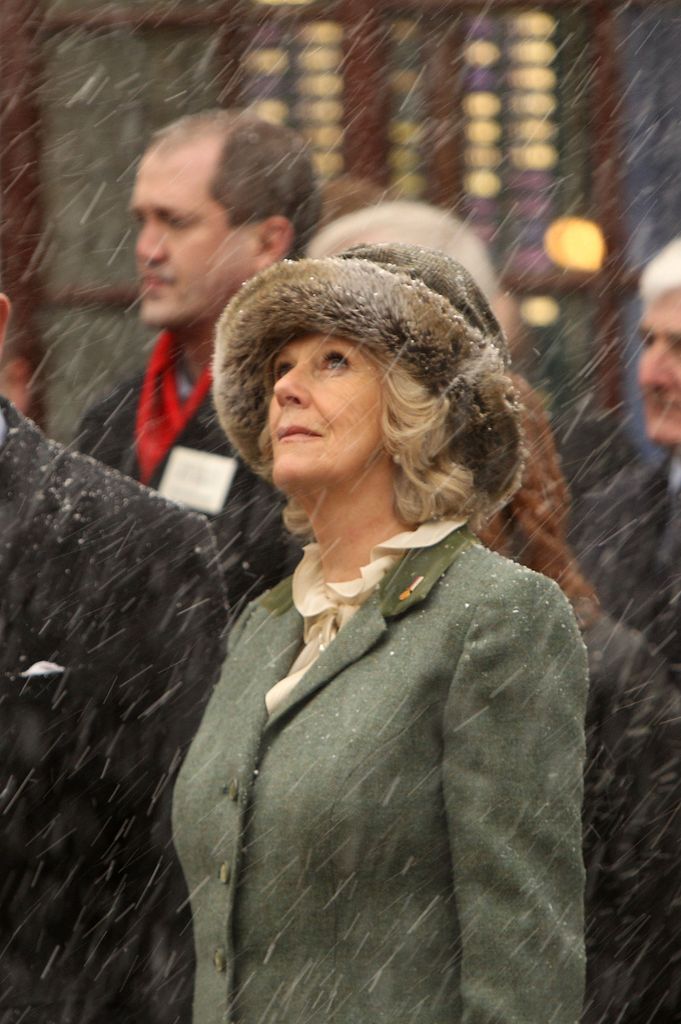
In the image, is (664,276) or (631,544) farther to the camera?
(664,276)

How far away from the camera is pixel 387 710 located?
8.73ft

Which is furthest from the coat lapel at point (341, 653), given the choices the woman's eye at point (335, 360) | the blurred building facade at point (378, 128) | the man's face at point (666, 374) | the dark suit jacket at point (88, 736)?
the blurred building facade at point (378, 128)

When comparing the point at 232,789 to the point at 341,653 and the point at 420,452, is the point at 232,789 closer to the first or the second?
the point at 341,653

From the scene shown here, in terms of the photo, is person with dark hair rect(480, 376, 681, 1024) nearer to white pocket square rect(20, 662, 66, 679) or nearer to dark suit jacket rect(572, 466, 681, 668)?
dark suit jacket rect(572, 466, 681, 668)

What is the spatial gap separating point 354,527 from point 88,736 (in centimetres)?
83

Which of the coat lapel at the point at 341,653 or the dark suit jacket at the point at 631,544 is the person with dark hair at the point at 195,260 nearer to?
the dark suit jacket at the point at 631,544

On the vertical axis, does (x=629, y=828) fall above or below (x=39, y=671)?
above

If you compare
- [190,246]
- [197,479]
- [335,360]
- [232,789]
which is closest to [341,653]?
[232,789]

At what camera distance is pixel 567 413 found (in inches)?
210

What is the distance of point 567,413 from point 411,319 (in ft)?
8.41

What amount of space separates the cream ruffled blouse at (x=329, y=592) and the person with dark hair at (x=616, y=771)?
1.50 ft

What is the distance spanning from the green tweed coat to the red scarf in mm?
1285

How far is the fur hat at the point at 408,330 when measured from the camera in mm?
2799

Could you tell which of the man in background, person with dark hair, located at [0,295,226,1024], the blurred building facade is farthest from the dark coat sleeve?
the blurred building facade
